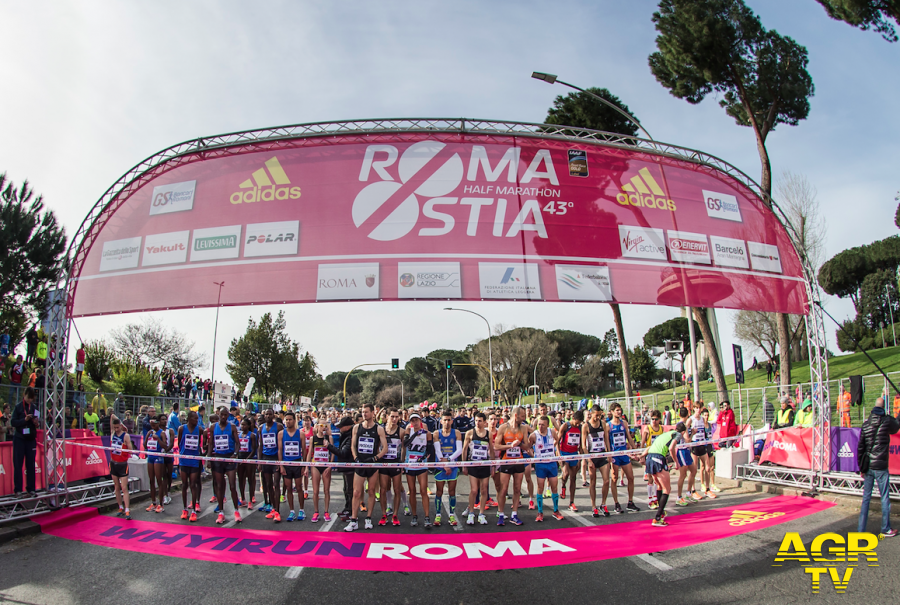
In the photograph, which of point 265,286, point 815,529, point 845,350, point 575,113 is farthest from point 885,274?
point 265,286

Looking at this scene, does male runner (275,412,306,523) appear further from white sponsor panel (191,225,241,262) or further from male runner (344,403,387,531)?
white sponsor panel (191,225,241,262)

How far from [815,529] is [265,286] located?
34.3ft

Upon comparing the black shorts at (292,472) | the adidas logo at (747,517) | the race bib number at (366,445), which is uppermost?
the race bib number at (366,445)

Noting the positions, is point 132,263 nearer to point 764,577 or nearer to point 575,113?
point 764,577

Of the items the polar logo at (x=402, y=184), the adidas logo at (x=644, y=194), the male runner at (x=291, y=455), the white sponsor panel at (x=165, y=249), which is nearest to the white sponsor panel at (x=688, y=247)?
the adidas logo at (x=644, y=194)

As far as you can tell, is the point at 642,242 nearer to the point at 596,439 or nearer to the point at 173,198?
the point at 596,439

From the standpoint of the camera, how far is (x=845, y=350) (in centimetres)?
5356

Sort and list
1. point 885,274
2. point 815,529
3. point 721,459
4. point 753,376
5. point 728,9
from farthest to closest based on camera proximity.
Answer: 1. point 885,274
2. point 753,376
3. point 728,9
4. point 721,459
5. point 815,529

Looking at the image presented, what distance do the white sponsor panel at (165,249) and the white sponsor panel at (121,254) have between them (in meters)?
0.22

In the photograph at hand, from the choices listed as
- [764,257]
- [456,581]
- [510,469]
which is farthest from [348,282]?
[764,257]

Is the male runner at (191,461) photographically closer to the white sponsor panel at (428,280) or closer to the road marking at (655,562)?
the white sponsor panel at (428,280)

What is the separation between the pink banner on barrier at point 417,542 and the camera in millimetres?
6559

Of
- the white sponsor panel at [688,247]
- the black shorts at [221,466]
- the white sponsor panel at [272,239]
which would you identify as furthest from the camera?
the white sponsor panel at [688,247]

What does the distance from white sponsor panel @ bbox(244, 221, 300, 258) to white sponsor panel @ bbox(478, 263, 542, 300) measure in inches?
158
